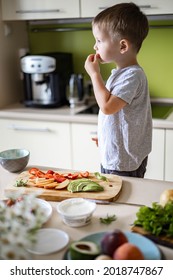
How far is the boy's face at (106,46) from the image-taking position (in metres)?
1.59

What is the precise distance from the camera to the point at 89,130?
2.50 meters

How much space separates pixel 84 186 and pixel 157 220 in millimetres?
341

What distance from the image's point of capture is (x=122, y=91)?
60.9 inches

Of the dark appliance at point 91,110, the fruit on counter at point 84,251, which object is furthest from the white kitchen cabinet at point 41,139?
the fruit on counter at point 84,251

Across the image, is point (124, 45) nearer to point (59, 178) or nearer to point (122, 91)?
point (122, 91)

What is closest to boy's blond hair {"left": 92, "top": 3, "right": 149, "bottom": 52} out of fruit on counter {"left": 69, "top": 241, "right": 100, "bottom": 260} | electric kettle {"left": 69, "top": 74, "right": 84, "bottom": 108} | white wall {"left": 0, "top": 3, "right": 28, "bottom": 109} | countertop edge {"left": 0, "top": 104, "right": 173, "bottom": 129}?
countertop edge {"left": 0, "top": 104, "right": 173, "bottom": 129}

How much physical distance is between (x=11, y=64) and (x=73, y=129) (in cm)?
77

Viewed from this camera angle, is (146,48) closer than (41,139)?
No

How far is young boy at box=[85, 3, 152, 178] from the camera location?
156cm

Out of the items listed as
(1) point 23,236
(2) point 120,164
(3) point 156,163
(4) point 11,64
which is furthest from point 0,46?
(1) point 23,236

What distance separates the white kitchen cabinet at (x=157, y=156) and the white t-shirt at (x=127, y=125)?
62cm

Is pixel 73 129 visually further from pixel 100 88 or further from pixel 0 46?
pixel 100 88

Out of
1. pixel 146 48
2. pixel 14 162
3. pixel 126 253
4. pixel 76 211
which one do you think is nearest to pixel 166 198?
pixel 76 211

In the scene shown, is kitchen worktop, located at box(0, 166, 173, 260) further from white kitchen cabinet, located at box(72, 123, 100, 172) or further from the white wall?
the white wall
